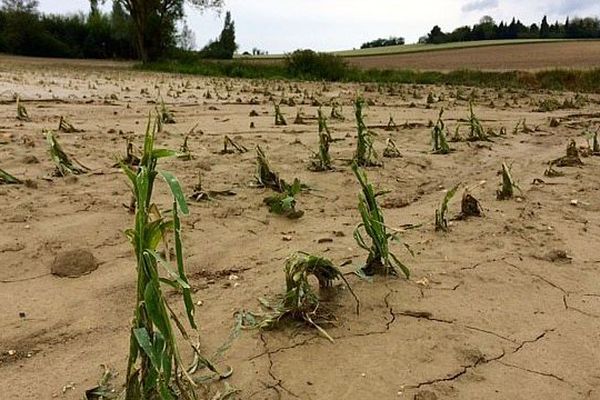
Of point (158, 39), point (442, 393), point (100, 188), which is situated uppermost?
point (158, 39)

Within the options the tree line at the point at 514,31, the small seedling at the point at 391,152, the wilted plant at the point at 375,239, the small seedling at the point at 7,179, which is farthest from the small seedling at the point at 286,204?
the tree line at the point at 514,31

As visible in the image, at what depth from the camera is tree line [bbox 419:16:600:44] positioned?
50.3 m

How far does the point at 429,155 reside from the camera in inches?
199

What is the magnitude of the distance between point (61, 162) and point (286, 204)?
154 cm

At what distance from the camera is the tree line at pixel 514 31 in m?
50.3

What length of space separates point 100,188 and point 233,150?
59.4 inches

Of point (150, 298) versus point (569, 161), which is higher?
point (150, 298)

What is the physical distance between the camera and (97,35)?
1822 inches

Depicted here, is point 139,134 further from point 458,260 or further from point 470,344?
point 470,344

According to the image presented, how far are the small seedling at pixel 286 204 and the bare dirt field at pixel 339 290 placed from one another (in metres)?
0.06

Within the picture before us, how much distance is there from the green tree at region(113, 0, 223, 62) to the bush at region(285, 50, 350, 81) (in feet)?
43.7

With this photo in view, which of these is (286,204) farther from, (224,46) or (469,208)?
(224,46)

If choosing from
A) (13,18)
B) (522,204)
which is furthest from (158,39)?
(522,204)

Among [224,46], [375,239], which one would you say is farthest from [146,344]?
[224,46]
